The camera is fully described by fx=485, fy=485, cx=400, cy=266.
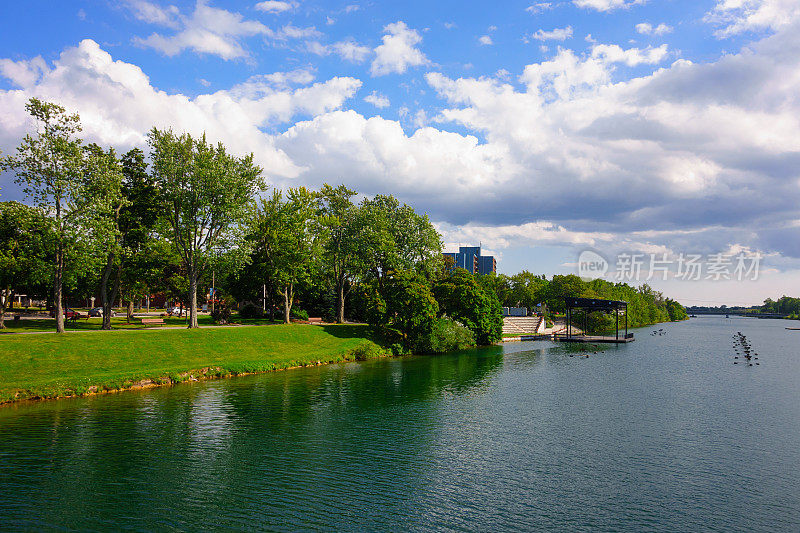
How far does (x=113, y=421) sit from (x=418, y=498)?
24.2 metres

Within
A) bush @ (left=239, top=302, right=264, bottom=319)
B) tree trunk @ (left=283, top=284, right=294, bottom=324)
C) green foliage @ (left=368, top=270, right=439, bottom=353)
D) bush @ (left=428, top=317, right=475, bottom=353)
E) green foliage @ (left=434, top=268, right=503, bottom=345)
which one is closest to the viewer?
green foliage @ (left=368, top=270, right=439, bottom=353)

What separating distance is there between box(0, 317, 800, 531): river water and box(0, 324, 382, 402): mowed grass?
305 cm

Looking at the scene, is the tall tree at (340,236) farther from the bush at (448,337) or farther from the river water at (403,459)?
the river water at (403,459)

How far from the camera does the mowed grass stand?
42906 millimetres

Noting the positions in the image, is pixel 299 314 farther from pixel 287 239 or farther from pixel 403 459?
pixel 403 459

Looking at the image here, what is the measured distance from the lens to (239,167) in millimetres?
72000

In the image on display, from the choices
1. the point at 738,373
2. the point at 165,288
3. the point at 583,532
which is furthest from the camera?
the point at 165,288

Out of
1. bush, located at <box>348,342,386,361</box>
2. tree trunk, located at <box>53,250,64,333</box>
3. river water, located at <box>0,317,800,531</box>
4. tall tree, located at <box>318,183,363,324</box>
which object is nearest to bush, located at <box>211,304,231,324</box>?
tall tree, located at <box>318,183,363,324</box>

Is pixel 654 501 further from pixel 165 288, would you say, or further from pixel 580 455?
pixel 165 288

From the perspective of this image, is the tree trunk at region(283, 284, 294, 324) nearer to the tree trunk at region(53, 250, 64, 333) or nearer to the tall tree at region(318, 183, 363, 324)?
the tall tree at region(318, 183, 363, 324)

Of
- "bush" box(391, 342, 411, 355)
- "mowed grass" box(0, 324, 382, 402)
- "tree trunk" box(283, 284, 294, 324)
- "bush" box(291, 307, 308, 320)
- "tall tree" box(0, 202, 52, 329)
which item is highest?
"tall tree" box(0, 202, 52, 329)

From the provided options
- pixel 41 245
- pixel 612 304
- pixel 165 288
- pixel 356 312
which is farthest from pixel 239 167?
pixel 612 304

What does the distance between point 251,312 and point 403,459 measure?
85430mm

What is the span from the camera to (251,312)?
107312mm
